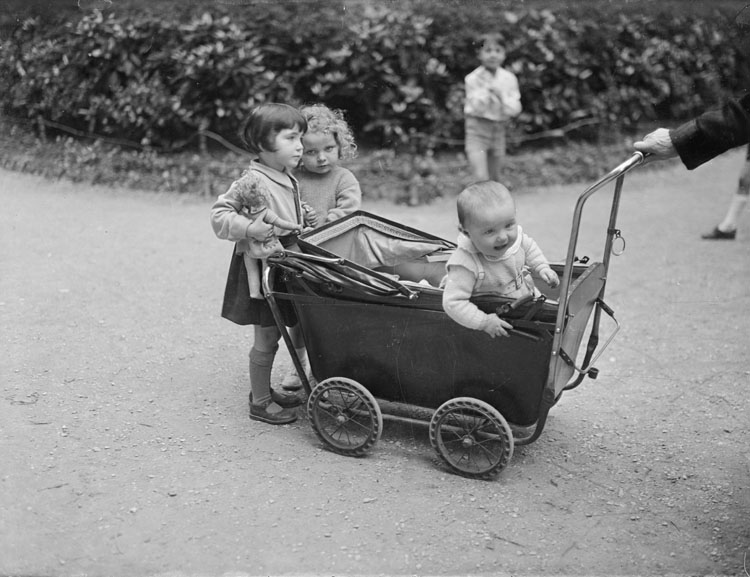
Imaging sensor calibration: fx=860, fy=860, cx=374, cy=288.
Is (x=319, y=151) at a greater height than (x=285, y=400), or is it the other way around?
(x=319, y=151)

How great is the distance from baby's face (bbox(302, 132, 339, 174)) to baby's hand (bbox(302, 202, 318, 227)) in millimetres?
169

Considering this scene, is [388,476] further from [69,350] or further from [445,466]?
[69,350]

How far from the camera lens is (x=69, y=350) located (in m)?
4.35

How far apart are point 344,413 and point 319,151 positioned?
44.7 inches

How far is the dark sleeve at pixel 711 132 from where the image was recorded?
3271 millimetres

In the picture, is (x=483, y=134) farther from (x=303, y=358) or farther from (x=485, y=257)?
(x=485, y=257)

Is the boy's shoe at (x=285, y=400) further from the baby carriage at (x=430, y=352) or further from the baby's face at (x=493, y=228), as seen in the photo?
the baby's face at (x=493, y=228)

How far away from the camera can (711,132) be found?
328 centimetres

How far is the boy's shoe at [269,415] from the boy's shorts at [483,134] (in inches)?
158

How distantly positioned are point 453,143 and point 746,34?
4.03 m

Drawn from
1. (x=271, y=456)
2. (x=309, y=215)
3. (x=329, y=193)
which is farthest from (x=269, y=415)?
(x=329, y=193)

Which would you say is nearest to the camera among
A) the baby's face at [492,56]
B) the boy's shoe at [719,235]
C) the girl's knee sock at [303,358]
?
the girl's knee sock at [303,358]

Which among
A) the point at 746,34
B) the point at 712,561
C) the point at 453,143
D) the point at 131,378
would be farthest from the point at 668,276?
the point at 746,34

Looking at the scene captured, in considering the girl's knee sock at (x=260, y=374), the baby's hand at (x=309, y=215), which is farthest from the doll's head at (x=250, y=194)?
the girl's knee sock at (x=260, y=374)
